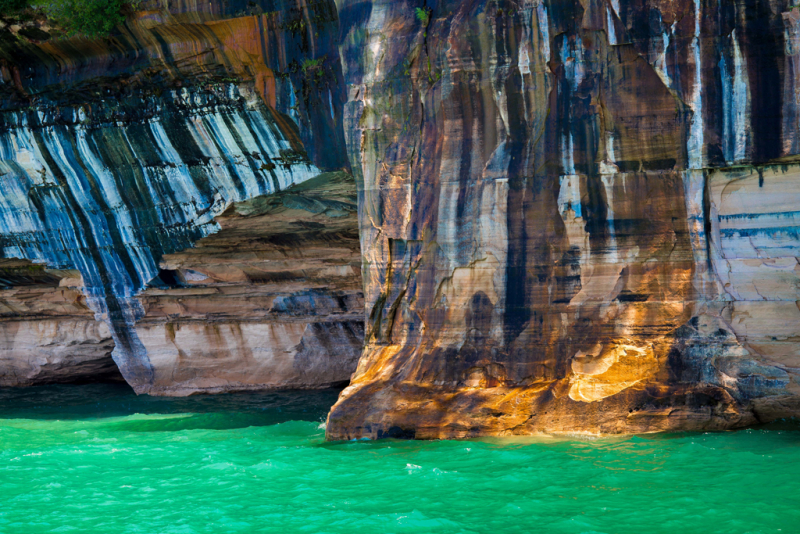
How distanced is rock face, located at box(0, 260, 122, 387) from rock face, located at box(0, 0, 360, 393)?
51.0 inches

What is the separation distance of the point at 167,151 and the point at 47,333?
7.36 metres

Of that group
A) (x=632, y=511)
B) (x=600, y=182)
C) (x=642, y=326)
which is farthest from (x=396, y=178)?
(x=632, y=511)

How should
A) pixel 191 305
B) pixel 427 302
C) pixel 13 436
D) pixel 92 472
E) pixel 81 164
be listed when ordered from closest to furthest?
pixel 92 472 → pixel 427 302 → pixel 13 436 → pixel 81 164 → pixel 191 305

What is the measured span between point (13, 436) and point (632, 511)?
1063 cm

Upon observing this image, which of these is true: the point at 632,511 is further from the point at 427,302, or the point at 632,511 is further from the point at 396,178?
the point at 396,178

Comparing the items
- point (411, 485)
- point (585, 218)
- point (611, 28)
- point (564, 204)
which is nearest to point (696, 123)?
point (611, 28)

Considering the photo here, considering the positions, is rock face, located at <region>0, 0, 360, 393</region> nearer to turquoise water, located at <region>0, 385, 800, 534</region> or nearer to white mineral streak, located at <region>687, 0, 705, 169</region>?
turquoise water, located at <region>0, 385, 800, 534</region>

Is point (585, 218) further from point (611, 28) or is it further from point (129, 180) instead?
point (129, 180)

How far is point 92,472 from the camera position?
9.09m

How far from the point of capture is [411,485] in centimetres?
766

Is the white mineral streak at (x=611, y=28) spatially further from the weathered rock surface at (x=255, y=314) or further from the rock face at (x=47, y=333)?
the rock face at (x=47, y=333)

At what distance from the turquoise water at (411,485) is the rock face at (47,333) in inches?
304

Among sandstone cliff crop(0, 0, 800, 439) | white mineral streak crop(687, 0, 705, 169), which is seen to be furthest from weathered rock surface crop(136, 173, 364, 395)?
white mineral streak crop(687, 0, 705, 169)

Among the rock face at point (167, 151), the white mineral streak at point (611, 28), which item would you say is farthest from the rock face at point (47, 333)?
the white mineral streak at point (611, 28)
